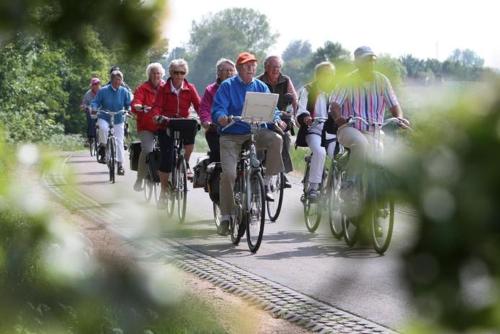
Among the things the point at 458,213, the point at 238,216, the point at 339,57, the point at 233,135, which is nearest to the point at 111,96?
the point at 339,57

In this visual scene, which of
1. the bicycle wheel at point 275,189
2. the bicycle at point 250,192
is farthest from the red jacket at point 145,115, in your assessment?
the bicycle at point 250,192

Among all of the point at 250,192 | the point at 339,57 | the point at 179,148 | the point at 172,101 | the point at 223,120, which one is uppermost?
the point at 339,57

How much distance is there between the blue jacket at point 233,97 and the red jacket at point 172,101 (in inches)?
82.0

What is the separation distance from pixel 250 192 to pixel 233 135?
0.65 meters

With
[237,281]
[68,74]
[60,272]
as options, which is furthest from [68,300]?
[237,281]

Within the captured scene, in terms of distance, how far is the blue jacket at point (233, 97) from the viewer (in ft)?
31.8

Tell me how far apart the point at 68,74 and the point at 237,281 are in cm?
753

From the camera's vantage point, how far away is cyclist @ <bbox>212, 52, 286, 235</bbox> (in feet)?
31.8

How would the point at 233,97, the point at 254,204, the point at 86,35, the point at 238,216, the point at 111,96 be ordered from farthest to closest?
the point at 238,216
the point at 254,204
the point at 233,97
the point at 111,96
the point at 86,35

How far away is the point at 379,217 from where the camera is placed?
0.65 meters

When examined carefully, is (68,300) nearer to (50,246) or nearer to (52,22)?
(50,246)

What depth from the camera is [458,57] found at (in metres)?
0.68

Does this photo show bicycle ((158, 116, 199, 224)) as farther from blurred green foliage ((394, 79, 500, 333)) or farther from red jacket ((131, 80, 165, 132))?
blurred green foliage ((394, 79, 500, 333))

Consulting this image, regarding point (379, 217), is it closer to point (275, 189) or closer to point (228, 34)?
point (228, 34)
